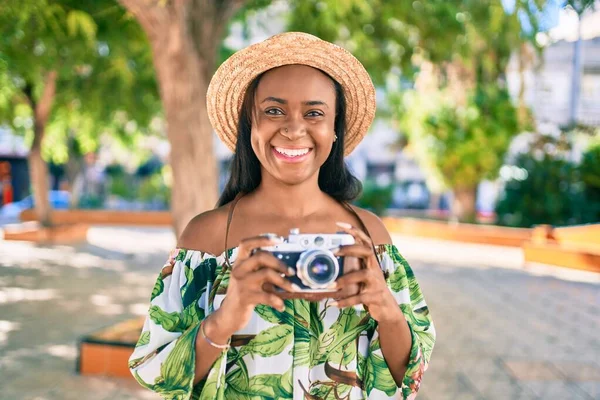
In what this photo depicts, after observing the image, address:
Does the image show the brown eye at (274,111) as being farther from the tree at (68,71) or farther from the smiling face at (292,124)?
the tree at (68,71)

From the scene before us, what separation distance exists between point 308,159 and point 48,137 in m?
16.1

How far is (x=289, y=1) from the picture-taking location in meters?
6.56

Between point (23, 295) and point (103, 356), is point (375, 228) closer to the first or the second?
point (103, 356)

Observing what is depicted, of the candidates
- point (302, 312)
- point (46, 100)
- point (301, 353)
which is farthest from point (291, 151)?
point (46, 100)

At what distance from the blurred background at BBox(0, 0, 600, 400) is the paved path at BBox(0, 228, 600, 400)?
3 cm

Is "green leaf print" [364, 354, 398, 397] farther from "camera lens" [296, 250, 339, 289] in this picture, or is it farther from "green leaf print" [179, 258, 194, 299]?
"green leaf print" [179, 258, 194, 299]

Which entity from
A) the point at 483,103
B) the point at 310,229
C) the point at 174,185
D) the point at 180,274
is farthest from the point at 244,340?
the point at 483,103

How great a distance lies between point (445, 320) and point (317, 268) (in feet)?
19.8

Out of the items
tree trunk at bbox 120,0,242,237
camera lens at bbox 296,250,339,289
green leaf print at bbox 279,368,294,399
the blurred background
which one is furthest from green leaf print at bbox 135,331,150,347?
tree trunk at bbox 120,0,242,237

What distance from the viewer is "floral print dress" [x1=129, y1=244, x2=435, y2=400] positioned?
150 cm

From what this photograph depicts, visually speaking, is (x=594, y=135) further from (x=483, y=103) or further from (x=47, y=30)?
(x=47, y=30)

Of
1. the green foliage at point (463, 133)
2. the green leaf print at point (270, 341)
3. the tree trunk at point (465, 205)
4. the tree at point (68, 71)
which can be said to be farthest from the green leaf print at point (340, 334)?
the tree trunk at point (465, 205)

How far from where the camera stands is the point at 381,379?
162cm

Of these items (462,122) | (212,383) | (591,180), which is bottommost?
(591,180)
